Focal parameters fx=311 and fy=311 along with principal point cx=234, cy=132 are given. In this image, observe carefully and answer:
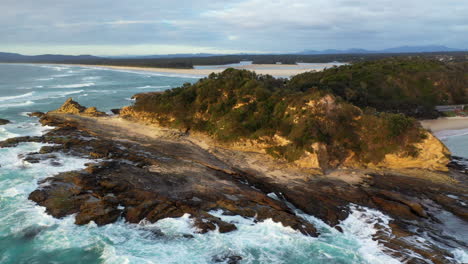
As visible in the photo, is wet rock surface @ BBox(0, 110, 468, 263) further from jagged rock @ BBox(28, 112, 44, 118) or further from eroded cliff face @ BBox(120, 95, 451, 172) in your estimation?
jagged rock @ BBox(28, 112, 44, 118)

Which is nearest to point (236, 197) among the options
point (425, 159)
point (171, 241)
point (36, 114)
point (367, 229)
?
point (171, 241)

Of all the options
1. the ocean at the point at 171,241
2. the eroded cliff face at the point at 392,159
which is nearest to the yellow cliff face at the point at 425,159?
the eroded cliff face at the point at 392,159

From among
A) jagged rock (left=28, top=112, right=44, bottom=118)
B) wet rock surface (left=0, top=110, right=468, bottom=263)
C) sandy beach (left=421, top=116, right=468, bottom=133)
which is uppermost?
jagged rock (left=28, top=112, right=44, bottom=118)

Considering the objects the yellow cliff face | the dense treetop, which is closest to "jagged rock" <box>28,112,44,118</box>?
the dense treetop

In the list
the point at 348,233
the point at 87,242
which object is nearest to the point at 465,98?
the point at 348,233

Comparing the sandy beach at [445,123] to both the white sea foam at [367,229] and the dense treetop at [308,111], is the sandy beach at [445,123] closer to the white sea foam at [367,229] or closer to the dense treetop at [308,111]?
the dense treetop at [308,111]

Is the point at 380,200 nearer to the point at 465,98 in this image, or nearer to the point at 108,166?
the point at 108,166
